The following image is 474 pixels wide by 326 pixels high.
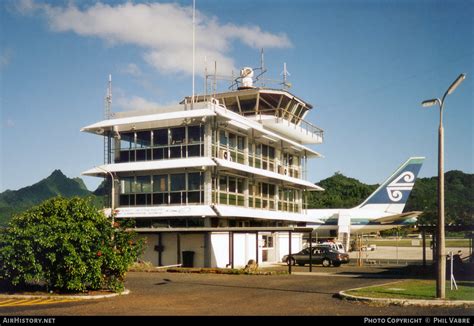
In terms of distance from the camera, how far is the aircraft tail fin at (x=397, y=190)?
5729 centimetres

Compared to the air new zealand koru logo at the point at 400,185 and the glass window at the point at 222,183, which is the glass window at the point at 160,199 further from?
the air new zealand koru logo at the point at 400,185

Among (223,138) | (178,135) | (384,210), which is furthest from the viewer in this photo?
(384,210)

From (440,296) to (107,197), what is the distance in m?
26.7

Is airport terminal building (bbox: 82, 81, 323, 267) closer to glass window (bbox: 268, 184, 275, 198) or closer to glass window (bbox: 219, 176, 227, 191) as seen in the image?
glass window (bbox: 219, 176, 227, 191)

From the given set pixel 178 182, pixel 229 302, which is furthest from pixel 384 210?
pixel 229 302

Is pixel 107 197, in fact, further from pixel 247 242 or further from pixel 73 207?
pixel 73 207

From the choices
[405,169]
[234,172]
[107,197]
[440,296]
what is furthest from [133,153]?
[405,169]

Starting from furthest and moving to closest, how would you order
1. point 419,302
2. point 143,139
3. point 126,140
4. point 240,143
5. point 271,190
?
point 271,190, point 240,143, point 126,140, point 143,139, point 419,302

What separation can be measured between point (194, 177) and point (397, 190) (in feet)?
100

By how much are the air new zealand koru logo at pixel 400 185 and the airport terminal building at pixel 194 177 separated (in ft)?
67.0

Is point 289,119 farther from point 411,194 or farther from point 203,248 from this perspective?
point 411,194

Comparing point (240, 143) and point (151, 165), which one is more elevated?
point (240, 143)

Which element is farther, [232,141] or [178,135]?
[232,141]

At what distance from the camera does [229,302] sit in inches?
705
